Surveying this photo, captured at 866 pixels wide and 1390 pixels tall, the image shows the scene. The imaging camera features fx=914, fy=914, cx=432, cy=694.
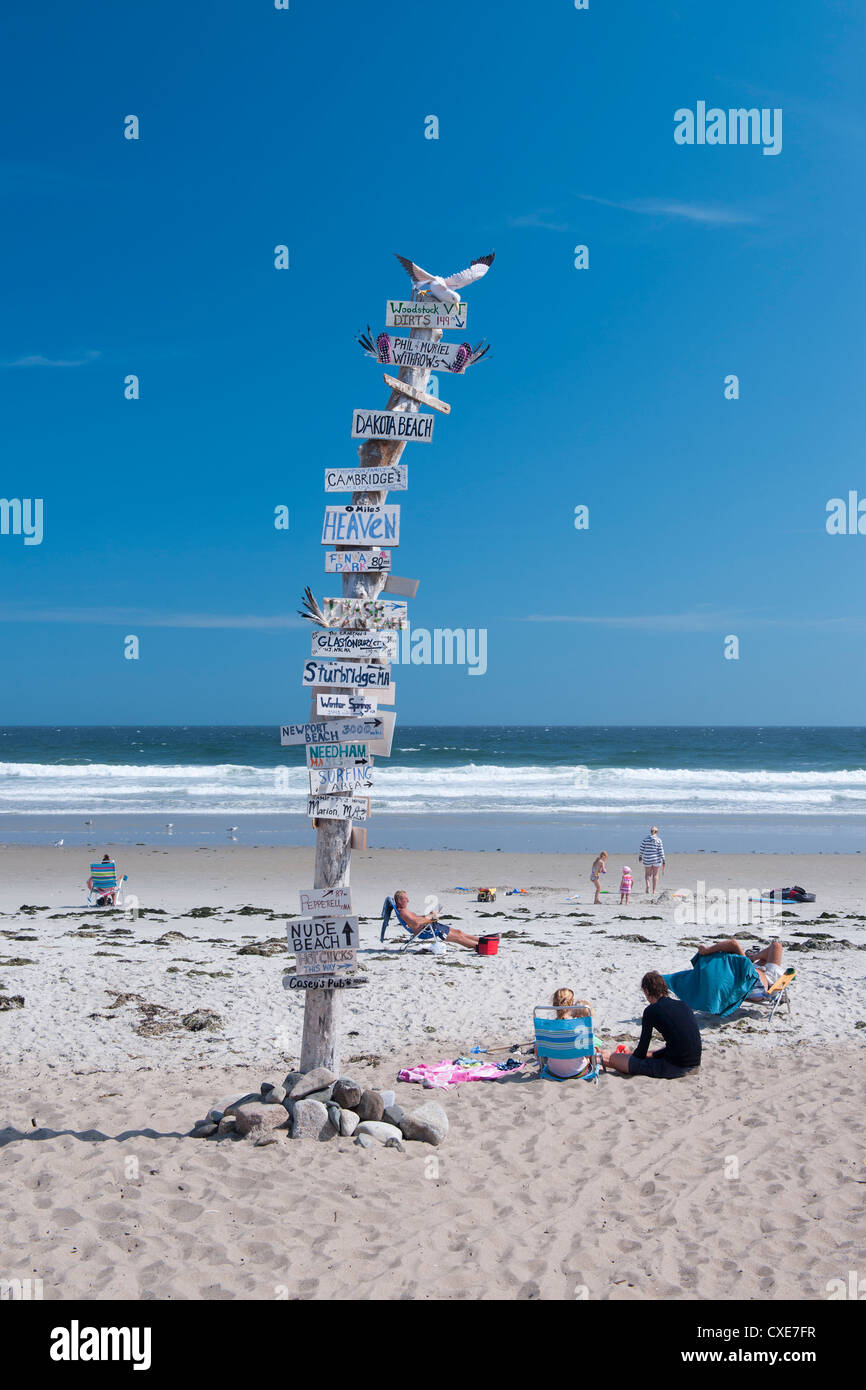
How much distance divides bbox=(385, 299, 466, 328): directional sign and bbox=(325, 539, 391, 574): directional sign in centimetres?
180

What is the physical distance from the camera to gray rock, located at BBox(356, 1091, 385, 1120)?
646 cm

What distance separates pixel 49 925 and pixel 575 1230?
11246mm

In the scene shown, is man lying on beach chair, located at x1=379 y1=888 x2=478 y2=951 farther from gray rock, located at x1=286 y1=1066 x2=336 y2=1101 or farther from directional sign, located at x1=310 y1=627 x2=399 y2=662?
directional sign, located at x1=310 y1=627 x2=399 y2=662

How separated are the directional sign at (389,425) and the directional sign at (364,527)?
1.87ft

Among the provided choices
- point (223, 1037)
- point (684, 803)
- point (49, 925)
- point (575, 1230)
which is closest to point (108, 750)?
point (684, 803)

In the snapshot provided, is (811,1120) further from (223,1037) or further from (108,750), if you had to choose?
(108,750)

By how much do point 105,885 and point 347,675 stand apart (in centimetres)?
1074

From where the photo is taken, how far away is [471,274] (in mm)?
7090

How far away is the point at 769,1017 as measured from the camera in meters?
9.80

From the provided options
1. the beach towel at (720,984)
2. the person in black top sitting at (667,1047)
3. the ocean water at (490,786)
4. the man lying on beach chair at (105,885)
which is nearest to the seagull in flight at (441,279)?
the person in black top sitting at (667,1047)

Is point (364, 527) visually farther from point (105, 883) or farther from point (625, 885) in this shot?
point (625, 885)

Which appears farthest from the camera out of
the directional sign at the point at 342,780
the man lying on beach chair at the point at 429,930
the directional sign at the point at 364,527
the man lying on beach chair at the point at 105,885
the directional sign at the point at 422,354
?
the man lying on beach chair at the point at 105,885

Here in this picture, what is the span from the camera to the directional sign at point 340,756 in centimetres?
663

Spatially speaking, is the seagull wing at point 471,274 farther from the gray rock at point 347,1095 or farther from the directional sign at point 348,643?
the gray rock at point 347,1095
